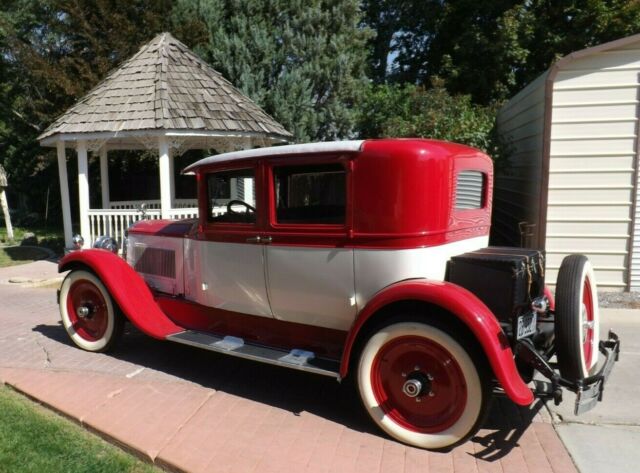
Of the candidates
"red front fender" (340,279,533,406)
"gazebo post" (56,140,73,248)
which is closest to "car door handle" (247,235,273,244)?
"red front fender" (340,279,533,406)

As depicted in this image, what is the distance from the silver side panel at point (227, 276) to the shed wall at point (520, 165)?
5059mm

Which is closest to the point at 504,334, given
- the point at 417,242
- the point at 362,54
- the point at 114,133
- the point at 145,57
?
the point at 417,242

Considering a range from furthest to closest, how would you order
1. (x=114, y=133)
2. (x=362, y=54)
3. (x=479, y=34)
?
(x=479, y=34) < (x=362, y=54) < (x=114, y=133)

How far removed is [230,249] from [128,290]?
1.22 meters

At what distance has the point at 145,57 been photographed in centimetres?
1027

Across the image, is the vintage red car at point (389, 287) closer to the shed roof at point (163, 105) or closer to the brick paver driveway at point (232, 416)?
the brick paver driveway at point (232, 416)

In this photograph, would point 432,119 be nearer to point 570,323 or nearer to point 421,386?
point 570,323

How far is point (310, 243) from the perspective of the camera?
3.71 meters

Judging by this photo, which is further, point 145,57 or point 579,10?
point 579,10

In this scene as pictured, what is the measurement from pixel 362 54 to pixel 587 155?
931 cm

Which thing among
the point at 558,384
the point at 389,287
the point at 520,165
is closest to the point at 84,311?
the point at 389,287

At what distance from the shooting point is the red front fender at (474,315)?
2.96 meters

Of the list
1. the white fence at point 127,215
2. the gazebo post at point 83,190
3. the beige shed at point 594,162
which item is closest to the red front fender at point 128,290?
the white fence at point 127,215

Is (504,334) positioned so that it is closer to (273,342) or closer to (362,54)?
(273,342)
